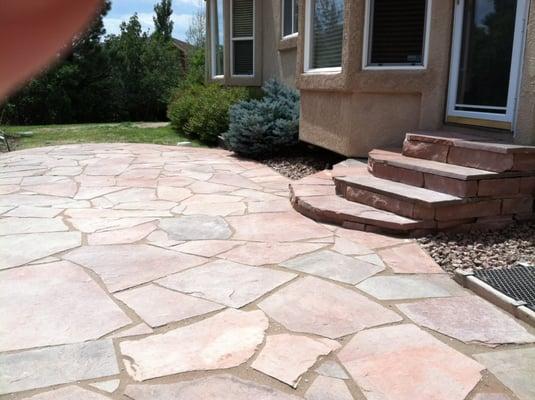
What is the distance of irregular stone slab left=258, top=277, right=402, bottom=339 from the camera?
7.39ft

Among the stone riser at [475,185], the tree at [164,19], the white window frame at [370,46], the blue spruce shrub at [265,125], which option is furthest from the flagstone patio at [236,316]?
the tree at [164,19]

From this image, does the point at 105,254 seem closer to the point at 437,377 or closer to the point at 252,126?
the point at 437,377

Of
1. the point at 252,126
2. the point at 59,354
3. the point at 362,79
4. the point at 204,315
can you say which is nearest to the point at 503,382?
the point at 204,315

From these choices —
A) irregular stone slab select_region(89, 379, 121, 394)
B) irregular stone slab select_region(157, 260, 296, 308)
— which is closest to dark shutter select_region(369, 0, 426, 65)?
irregular stone slab select_region(157, 260, 296, 308)

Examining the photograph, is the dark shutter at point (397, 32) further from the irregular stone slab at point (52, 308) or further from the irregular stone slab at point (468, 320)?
the irregular stone slab at point (52, 308)

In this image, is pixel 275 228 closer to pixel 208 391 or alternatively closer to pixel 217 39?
pixel 208 391

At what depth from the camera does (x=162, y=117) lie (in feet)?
61.2

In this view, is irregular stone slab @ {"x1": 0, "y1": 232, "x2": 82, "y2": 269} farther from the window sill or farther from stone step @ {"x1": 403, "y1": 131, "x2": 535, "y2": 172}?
the window sill

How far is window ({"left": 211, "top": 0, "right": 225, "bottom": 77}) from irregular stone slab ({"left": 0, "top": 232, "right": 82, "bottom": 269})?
7.67 metres

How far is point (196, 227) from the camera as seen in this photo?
151 inches

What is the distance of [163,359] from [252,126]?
502 cm

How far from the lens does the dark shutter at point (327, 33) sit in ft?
17.6

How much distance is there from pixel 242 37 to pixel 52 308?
8.59m

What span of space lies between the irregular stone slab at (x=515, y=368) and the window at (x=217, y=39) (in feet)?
30.9
